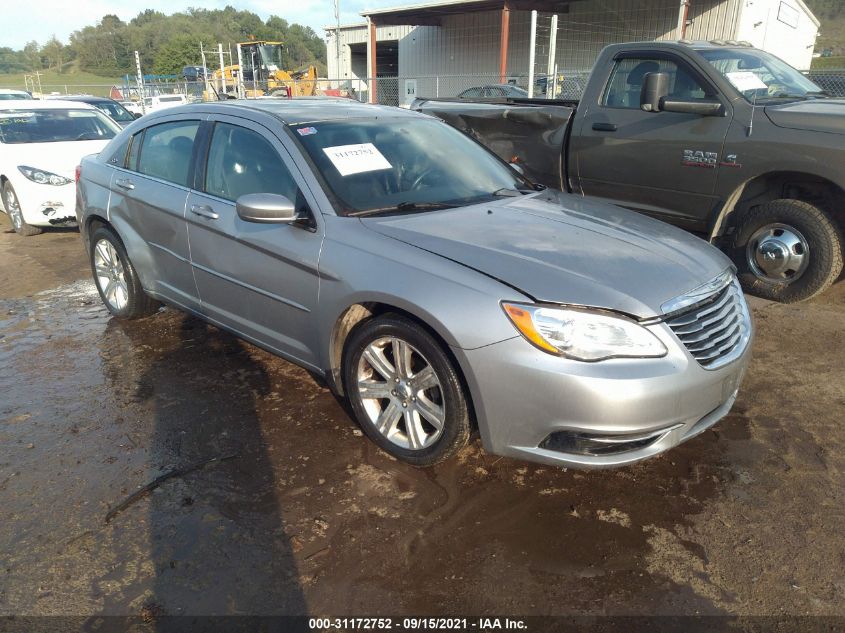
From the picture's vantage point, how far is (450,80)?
29.4 meters

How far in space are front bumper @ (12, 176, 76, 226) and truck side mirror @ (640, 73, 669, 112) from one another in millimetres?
6589

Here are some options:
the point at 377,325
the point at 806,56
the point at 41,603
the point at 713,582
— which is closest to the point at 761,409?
the point at 713,582

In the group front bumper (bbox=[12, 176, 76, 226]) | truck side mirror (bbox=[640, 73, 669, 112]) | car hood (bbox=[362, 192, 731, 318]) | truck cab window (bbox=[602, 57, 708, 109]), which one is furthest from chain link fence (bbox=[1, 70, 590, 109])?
car hood (bbox=[362, 192, 731, 318])

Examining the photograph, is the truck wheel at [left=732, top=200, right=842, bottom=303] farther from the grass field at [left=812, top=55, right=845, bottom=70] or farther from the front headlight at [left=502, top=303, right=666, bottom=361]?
the grass field at [left=812, top=55, right=845, bottom=70]

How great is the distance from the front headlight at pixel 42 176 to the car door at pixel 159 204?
155 inches

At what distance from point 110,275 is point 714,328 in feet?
14.4

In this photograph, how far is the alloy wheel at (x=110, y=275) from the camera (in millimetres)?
4961

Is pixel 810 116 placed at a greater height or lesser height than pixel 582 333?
greater

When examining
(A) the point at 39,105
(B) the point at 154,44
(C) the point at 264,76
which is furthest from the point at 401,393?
(B) the point at 154,44

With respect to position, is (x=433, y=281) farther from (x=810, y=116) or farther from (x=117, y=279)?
(x=810, y=116)

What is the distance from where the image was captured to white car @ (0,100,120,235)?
313 inches

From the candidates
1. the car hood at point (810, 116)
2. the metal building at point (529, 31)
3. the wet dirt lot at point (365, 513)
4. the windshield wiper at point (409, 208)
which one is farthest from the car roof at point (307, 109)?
the metal building at point (529, 31)

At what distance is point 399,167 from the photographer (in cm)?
369

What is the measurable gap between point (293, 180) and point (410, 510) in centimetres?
179
